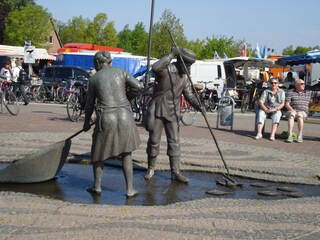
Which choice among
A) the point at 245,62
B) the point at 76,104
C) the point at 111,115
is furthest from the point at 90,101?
the point at 245,62

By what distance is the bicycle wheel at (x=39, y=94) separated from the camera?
2364 cm

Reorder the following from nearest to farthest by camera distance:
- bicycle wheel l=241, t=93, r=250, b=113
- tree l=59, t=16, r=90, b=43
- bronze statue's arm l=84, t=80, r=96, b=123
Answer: bronze statue's arm l=84, t=80, r=96, b=123 → bicycle wheel l=241, t=93, r=250, b=113 → tree l=59, t=16, r=90, b=43

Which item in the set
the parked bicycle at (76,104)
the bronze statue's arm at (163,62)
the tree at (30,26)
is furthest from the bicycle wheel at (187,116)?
the tree at (30,26)

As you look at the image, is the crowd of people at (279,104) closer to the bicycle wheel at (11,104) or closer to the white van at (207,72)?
the bicycle wheel at (11,104)

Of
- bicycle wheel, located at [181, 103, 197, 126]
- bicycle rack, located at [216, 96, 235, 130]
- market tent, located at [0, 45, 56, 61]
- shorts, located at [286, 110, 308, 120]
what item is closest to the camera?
shorts, located at [286, 110, 308, 120]

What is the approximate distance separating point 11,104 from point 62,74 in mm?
7941

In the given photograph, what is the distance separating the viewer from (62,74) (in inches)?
926

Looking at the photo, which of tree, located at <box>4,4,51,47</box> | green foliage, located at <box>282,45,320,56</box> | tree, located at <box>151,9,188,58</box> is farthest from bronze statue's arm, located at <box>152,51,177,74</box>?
green foliage, located at <box>282,45,320,56</box>

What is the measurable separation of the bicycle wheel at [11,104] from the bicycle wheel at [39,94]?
7.75 metres

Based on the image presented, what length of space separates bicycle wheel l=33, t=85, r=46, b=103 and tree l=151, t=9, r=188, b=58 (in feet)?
44.3

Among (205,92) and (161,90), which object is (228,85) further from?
(161,90)

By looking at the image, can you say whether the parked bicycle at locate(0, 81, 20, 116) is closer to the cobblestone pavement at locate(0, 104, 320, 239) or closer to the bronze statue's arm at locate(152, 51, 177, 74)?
the cobblestone pavement at locate(0, 104, 320, 239)

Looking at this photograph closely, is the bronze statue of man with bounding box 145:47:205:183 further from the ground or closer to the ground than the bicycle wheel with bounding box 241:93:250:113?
further from the ground

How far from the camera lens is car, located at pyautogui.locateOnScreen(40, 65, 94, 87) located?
22969 mm
